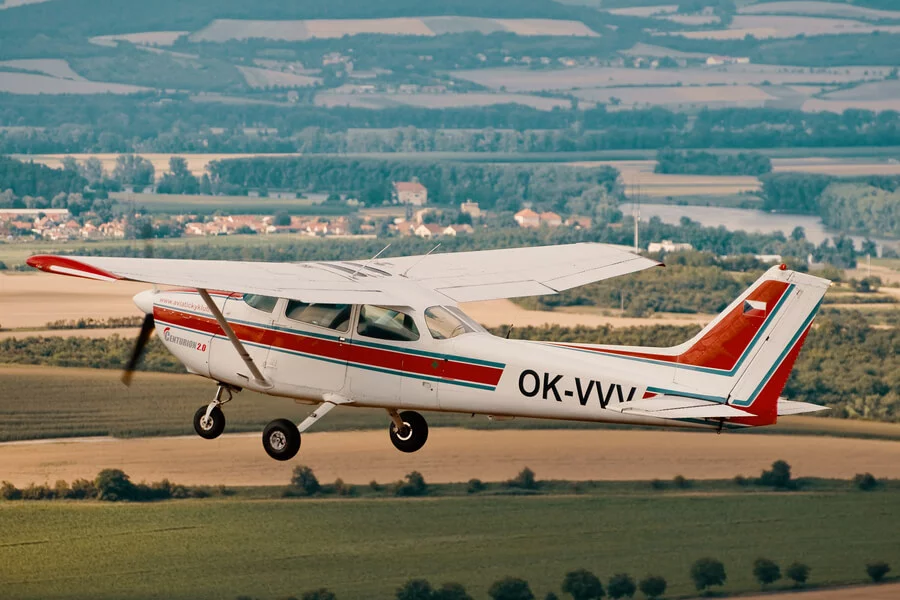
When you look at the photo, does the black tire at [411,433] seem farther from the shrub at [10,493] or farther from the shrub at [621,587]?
the shrub at [10,493]

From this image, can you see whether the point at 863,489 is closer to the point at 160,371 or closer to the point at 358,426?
the point at 358,426

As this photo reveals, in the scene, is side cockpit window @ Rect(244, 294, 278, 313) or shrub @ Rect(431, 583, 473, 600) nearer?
side cockpit window @ Rect(244, 294, 278, 313)

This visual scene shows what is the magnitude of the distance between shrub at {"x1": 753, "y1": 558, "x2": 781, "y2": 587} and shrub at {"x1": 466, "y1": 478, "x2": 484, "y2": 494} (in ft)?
54.0

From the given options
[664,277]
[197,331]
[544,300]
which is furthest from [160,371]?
[197,331]

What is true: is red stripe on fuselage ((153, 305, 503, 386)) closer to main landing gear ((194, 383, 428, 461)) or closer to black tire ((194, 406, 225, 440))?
main landing gear ((194, 383, 428, 461))

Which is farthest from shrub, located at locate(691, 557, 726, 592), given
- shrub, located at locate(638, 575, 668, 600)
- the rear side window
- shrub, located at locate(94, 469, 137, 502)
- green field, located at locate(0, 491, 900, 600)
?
the rear side window

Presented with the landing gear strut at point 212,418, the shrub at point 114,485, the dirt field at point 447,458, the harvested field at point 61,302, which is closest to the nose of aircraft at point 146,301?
the landing gear strut at point 212,418

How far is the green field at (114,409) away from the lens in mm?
99000

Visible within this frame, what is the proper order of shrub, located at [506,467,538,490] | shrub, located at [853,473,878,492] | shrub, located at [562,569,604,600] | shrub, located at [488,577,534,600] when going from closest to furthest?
shrub, located at [488,577,534,600], shrub, located at [562,569,604,600], shrub, located at [506,467,538,490], shrub, located at [853,473,878,492]

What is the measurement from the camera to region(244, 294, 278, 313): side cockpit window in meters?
24.9

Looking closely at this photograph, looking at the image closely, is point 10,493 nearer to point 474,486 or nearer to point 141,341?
point 474,486

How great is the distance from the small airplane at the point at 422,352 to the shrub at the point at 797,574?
223 ft

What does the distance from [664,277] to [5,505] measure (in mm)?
68362

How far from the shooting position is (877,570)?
9338cm
